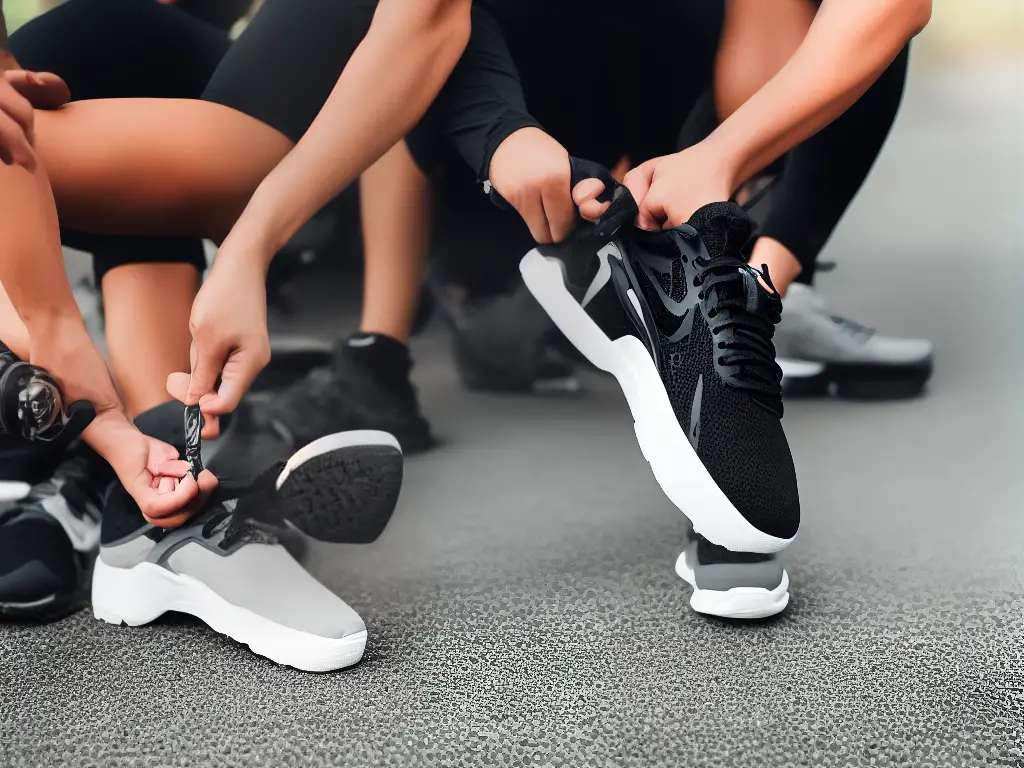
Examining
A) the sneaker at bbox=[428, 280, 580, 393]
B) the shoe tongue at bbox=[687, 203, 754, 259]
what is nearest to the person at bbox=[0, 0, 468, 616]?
the sneaker at bbox=[428, 280, 580, 393]

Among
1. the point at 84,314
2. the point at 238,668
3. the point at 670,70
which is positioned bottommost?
the point at 238,668

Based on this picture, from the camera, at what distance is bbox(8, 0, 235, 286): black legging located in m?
0.86

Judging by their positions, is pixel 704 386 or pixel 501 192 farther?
pixel 501 192

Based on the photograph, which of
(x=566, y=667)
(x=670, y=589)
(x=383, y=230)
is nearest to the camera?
(x=566, y=667)

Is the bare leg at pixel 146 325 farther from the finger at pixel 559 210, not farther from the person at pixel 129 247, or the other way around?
the finger at pixel 559 210

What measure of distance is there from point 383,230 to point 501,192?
0.16 meters

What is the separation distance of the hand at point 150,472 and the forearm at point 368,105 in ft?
0.75

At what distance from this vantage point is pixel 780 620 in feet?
2.45

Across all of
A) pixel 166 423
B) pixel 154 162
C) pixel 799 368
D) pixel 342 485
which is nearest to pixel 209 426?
pixel 166 423

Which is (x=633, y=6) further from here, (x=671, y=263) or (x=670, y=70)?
(x=671, y=263)

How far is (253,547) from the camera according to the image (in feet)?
2.58

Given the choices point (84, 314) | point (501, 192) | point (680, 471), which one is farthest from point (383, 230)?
point (680, 471)

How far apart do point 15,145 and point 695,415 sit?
0.70m

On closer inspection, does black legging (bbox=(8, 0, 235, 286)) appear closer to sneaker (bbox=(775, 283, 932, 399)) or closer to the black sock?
the black sock
